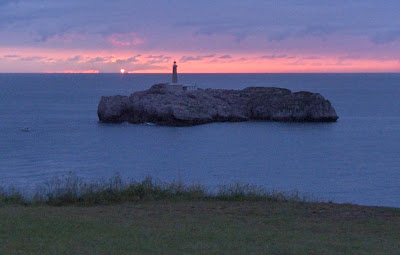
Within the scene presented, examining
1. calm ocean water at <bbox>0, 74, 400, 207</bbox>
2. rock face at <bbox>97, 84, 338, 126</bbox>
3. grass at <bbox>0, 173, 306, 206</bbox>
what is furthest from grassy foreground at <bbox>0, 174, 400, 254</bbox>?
rock face at <bbox>97, 84, 338, 126</bbox>

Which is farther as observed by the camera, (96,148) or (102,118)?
(102,118)

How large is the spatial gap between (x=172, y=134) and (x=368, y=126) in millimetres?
23407

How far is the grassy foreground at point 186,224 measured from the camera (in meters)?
9.49

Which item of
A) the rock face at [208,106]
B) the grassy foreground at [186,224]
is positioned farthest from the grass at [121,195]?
the rock face at [208,106]

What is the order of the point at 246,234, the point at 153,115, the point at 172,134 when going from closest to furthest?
the point at 246,234 < the point at 172,134 < the point at 153,115

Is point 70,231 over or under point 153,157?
over

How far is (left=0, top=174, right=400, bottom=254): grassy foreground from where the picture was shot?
9492mm

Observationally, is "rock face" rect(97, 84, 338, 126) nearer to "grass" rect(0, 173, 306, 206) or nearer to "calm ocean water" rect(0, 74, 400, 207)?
"calm ocean water" rect(0, 74, 400, 207)

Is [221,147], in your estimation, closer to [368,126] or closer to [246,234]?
[368,126]

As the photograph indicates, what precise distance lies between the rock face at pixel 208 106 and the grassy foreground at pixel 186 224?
153 ft

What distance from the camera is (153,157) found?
141ft

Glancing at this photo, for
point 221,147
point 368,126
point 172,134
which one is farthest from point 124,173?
point 368,126

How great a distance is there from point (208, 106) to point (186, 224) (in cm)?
5457

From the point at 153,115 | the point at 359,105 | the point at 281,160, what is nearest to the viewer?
the point at 281,160
